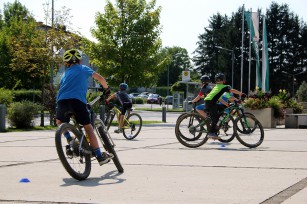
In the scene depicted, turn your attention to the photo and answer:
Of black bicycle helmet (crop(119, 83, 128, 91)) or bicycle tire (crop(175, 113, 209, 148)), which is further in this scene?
black bicycle helmet (crop(119, 83, 128, 91))

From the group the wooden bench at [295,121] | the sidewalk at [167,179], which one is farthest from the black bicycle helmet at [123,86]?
the wooden bench at [295,121]

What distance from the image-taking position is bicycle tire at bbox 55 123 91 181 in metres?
6.63

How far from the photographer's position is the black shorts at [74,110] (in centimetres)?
709

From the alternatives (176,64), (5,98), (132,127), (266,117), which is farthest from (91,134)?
(176,64)

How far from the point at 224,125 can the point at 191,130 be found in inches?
30.5

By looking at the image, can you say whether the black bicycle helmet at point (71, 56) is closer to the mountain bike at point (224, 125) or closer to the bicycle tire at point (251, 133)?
the mountain bike at point (224, 125)

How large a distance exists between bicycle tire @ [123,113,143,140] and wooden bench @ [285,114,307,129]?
975cm

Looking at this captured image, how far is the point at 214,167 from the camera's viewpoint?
8.12m

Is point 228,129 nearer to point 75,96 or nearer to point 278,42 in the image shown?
point 75,96

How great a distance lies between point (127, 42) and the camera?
99.1 feet

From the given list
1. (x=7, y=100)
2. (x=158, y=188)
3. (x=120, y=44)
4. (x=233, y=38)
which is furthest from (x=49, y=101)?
(x=233, y=38)

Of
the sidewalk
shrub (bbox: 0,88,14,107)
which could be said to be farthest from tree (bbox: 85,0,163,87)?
the sidewalk

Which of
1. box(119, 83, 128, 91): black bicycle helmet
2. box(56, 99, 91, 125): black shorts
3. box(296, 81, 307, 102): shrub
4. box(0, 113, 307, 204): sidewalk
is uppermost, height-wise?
box(296, 81, 307, 102): shrub

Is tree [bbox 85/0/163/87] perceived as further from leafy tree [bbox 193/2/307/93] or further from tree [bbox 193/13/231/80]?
tree [bbox 193/13/231/80]
